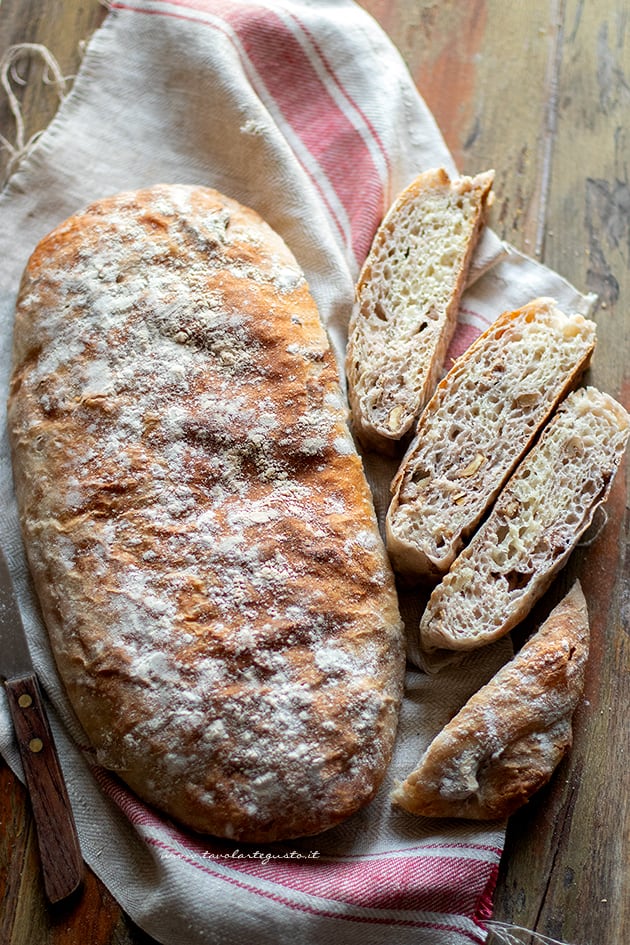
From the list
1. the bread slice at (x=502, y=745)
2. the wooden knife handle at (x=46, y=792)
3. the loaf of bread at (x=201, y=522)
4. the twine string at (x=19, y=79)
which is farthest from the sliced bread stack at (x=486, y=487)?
the twine string at (x=19, y=79)

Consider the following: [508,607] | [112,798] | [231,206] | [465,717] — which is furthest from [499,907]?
[231,206]

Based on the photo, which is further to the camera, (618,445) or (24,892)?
(618,445)

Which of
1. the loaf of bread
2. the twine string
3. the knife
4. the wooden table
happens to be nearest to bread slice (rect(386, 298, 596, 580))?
the loaf of bread

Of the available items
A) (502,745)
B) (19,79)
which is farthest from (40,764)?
(19,79)

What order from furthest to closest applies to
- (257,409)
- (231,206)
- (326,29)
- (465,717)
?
(326,29), (231,206), (257,409), (465,717)

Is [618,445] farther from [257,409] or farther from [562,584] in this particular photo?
[257,409]

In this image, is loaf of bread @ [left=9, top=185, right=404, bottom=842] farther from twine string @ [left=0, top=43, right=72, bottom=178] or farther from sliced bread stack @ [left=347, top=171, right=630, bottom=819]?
twine string @ [left=0, top=43, right=72, bottom=178]

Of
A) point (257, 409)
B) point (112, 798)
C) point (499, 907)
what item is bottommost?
point (499, 907)
